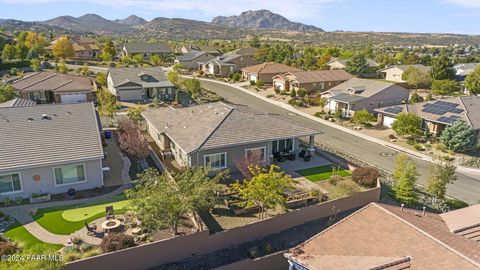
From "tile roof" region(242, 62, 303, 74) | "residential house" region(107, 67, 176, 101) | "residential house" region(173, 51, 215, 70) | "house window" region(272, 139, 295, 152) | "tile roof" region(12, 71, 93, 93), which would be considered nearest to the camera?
"house window" region(272, 139, 295, 152)

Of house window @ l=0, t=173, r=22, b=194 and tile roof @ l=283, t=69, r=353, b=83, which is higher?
tile roof @ l=283, t=69, r=353, b=83

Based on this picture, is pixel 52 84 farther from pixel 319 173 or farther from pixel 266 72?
pixel 319 173

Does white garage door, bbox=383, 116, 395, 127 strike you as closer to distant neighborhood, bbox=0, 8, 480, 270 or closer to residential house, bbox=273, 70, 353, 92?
distant neighborhood, bbox=0, 8, 480, 270

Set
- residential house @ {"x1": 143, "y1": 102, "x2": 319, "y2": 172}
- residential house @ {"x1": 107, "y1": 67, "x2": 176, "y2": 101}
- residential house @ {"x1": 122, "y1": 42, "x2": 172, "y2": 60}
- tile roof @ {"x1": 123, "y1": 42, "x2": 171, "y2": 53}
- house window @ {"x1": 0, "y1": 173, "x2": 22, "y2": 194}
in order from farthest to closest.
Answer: tile roof @ {"x1": 123, "y1": 42, "x2": 171, "y2": 53} → residential house @ {"x1": 122, "y1": 42, "x2": 172, "y2": 60} → residential house @ {"x1": 107, "y1": 67, "x2": 176, "y2": 101} → residential house @ {"x1": 143, "y1": 102, "x2": 319, "y2": 172} → house window @ {"x1": 0, "y1": 173, "x2": 22, "y2": 194}

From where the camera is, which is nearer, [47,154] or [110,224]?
[110,224]

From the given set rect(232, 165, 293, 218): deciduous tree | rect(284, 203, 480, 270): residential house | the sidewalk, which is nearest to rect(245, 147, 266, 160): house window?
rect(232, 165, 293, 218): deciduous tree

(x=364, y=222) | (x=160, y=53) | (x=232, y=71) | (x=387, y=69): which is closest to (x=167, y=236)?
(x=364, y=222)

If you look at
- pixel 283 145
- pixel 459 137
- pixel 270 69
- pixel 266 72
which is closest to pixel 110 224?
pixel 283 145
